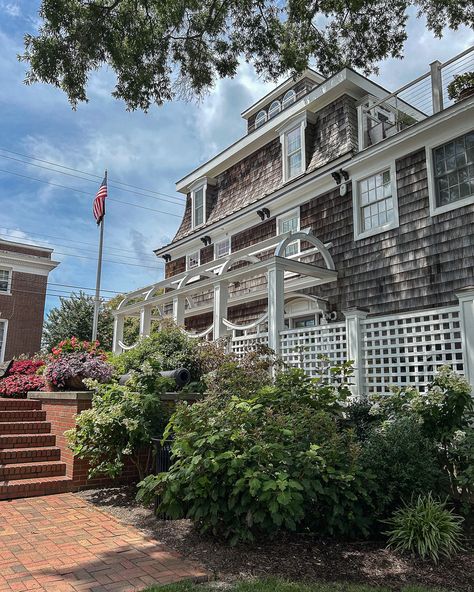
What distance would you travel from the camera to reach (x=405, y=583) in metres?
3.31

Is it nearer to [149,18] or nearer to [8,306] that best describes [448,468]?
[149,18]

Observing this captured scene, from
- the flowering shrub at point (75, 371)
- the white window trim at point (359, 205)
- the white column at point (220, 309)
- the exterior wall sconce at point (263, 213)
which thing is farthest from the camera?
the exterior wall sconce at point (263, 213)

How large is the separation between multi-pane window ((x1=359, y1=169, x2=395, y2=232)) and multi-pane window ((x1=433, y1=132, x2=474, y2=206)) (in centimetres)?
99

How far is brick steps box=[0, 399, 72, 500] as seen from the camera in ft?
18.9

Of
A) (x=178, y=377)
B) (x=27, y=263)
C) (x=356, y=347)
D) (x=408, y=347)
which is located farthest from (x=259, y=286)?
(x=27, y=263)

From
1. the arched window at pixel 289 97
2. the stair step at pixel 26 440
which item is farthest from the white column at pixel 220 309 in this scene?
the arched window at pixel 289 97

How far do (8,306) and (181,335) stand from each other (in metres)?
17.9

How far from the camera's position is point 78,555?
3746 mm

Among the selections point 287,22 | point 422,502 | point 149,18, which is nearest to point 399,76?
point 287,22

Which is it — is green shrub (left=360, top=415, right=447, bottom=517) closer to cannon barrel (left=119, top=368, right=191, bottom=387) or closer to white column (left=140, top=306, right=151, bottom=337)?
cannon barrel (left=119, top=368, right=191, bottom=387)

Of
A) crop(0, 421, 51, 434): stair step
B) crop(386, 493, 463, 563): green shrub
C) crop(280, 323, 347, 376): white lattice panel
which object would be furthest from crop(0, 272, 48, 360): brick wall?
crop(386, 493, 463, 563): green shrub

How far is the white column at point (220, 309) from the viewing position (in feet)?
31.9

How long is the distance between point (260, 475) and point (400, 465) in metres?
1.50

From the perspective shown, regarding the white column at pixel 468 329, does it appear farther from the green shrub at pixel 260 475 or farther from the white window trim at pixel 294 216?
the white window trim at pixel 294 216
